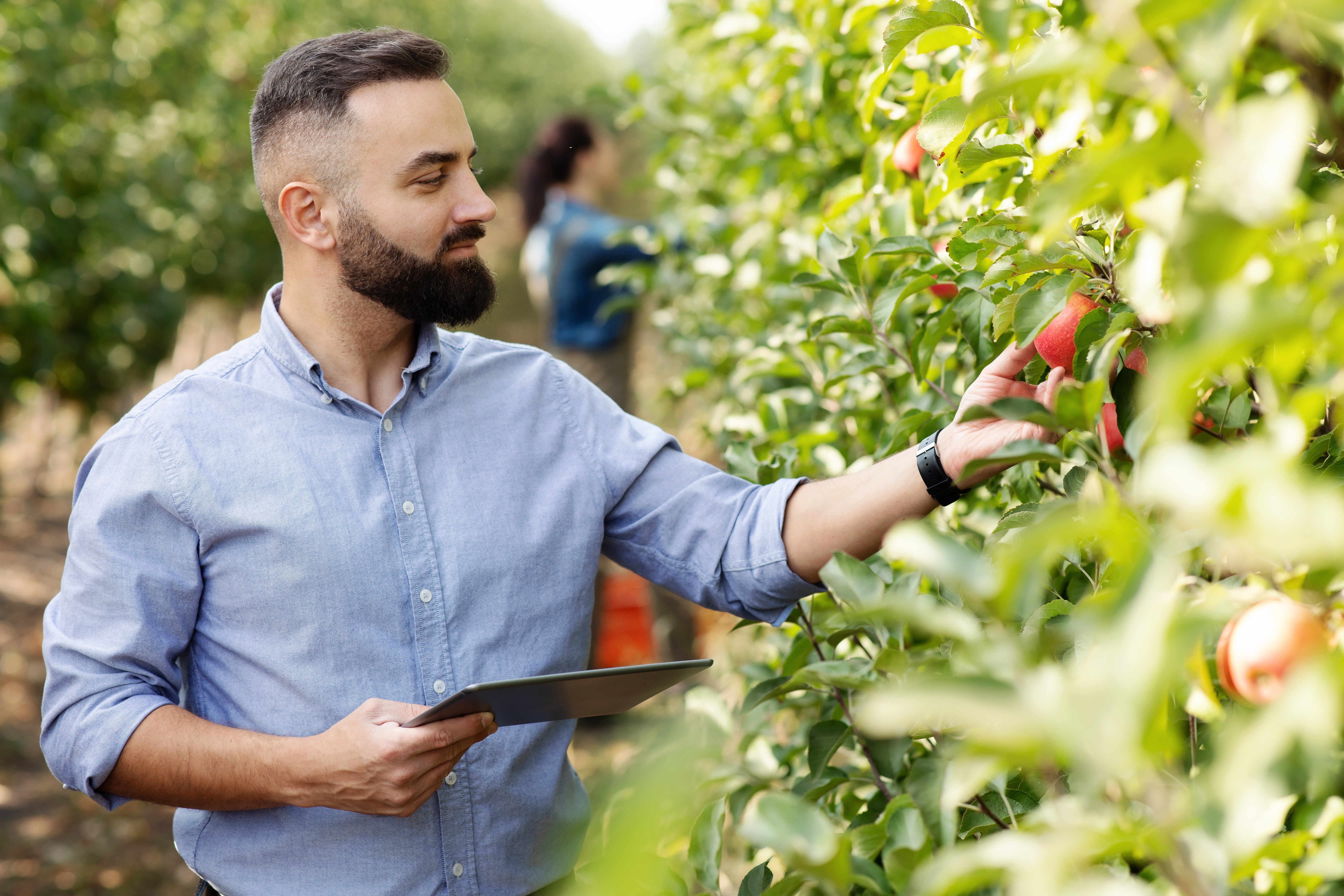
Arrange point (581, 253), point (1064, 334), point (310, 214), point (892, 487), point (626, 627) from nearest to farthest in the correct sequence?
point (1064, 334)
point (892, 487)
point (310, 214)
point (581, 253)
point (626, 627)

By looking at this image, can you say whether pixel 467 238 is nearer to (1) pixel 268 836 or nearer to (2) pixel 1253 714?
(1) pixel 268 836

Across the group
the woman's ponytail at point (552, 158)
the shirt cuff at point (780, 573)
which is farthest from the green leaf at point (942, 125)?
the woman's ponytail at point (552, 158)

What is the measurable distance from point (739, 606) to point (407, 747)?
475 millimetres

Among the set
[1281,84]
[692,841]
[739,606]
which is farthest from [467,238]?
[1281,84]

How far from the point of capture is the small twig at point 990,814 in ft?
3.12

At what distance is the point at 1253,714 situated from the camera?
69cm

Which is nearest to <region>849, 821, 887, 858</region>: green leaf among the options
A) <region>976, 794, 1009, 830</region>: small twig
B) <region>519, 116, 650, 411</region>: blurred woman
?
<region>976, 794, 1009, 830</region>: small twig

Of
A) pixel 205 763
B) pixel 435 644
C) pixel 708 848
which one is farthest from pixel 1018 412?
pixel 205 763

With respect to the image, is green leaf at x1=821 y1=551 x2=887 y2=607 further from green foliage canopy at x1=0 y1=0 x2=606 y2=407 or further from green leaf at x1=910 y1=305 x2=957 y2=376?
green foliage canopy at x1=0 y1=0 x2=606 y2=407

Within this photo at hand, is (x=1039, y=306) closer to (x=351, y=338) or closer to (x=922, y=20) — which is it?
(x=922, y=20)

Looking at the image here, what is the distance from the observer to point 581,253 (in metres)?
4.34

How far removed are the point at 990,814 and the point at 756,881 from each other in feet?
0.77

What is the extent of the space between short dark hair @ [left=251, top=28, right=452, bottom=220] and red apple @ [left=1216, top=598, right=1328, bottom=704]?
1368mm

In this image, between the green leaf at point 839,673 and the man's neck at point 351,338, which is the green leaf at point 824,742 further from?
the man's neck at point 351,338
